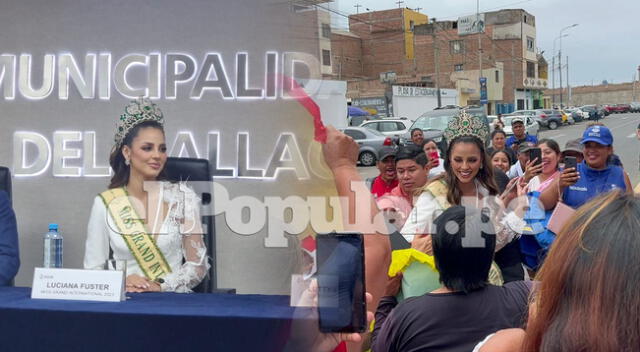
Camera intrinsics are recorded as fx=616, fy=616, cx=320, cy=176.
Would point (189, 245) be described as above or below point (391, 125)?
below

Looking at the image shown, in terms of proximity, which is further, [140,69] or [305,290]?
[140,69]

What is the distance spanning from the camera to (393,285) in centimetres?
196

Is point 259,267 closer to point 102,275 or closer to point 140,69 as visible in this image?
point 102,275

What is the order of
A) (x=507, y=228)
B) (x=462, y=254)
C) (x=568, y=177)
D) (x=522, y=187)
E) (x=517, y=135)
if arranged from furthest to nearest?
1. (x=517, y=135)
2. (x=568, y=177)
3. (x=522, y=187)
4. (x=507, y=228)
5. (x=462, y=254)

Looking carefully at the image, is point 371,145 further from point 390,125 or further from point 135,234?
point 135,234

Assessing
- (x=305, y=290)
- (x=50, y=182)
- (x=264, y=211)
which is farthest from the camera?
(x=50, y=182)

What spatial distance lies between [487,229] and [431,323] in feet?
1.00

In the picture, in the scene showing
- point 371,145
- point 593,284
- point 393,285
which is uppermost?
point 371,145

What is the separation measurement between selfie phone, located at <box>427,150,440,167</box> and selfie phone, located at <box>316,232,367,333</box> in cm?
195

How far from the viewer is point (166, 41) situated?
2.32 metres

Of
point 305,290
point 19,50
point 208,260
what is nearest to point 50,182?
point 19,50

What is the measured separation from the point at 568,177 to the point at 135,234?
2094 mm

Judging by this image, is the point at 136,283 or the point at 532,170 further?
the point at 532,170

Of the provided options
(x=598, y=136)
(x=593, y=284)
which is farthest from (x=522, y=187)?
(x=593, y=284)
